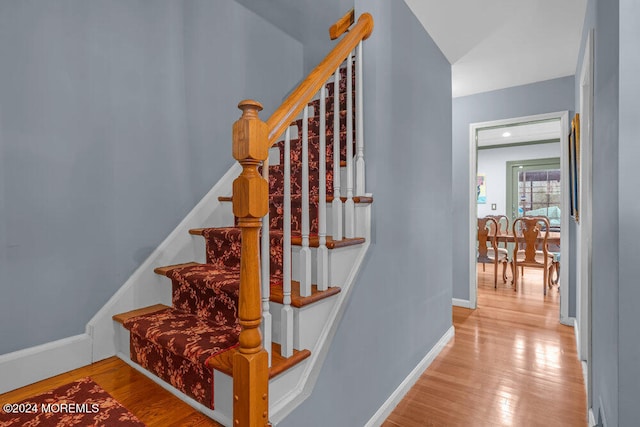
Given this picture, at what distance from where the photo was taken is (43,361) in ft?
5.03

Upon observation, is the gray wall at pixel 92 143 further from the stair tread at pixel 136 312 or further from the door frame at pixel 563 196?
the door frame at pixel 563 196

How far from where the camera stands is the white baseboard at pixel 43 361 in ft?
4.74

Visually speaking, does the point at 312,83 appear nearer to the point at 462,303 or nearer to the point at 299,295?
the point at 299,295

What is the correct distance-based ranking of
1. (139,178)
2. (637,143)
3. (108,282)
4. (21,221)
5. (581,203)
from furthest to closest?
1. (581,203)
2. (139,178)
3. (108,282)
4. (21,221)
5. (637,143)

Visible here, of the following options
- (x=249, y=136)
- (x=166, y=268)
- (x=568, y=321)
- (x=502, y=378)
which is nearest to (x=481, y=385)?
(x=502, y=378)

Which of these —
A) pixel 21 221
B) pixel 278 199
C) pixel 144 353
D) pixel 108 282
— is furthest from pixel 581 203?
pixel 21 221

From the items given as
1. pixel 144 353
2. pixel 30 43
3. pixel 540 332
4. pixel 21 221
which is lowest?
pixel 540 332

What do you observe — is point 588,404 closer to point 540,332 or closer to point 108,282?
point 540,332

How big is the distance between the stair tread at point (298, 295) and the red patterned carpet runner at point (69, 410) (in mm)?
648

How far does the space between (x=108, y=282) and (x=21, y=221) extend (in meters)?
0.49

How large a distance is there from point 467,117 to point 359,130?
298 cm

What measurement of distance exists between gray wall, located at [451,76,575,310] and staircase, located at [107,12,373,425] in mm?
2684

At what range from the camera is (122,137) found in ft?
6.07

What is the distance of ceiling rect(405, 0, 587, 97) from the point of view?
2.42m
